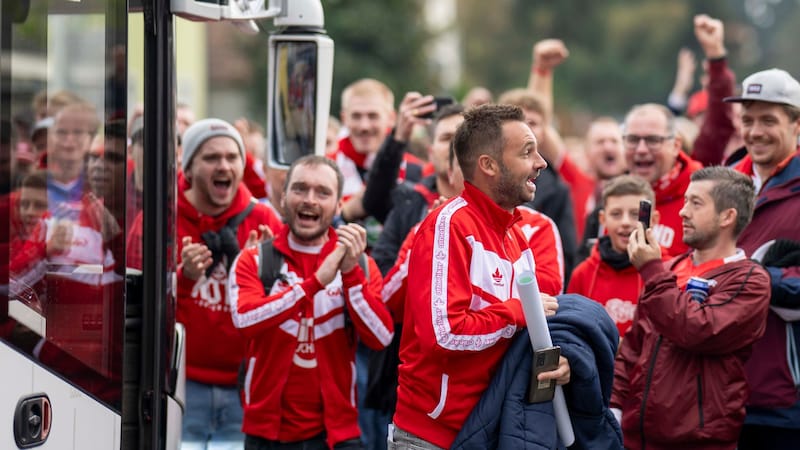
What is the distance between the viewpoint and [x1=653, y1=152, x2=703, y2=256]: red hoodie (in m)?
6.86

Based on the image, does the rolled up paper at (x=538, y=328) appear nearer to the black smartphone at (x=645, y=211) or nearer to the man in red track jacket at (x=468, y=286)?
the man in red track jacket at (x=468, y=286)

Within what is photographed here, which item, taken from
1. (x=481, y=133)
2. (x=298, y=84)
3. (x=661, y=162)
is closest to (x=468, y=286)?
(x=481, y=133)

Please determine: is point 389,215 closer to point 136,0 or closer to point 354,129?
point 354,129

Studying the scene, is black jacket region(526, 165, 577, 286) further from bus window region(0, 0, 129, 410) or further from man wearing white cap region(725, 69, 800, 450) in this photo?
bus window region(0, 0, 129, 410)

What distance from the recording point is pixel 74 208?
4430mm

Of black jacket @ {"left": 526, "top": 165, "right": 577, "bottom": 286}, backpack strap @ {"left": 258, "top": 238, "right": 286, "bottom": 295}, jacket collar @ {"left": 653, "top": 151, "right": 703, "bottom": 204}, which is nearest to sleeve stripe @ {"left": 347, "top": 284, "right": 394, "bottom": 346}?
backpack strap @ {"left": 258, "top": 238, "right": 286, "bottom": 295}

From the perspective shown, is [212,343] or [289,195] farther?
[212,343]

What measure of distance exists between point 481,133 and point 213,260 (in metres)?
2.31

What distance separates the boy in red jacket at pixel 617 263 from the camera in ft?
21.6

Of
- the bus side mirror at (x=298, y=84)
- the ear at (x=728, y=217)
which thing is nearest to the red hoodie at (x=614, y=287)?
the ear at (x=728, y=217)

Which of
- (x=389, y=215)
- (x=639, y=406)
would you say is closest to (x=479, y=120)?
(x=639, y=406)

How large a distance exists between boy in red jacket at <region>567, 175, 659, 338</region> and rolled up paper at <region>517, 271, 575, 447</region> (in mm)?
1896

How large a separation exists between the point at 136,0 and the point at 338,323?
1.86 meters

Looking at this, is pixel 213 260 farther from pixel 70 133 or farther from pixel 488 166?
pixel 488 166
